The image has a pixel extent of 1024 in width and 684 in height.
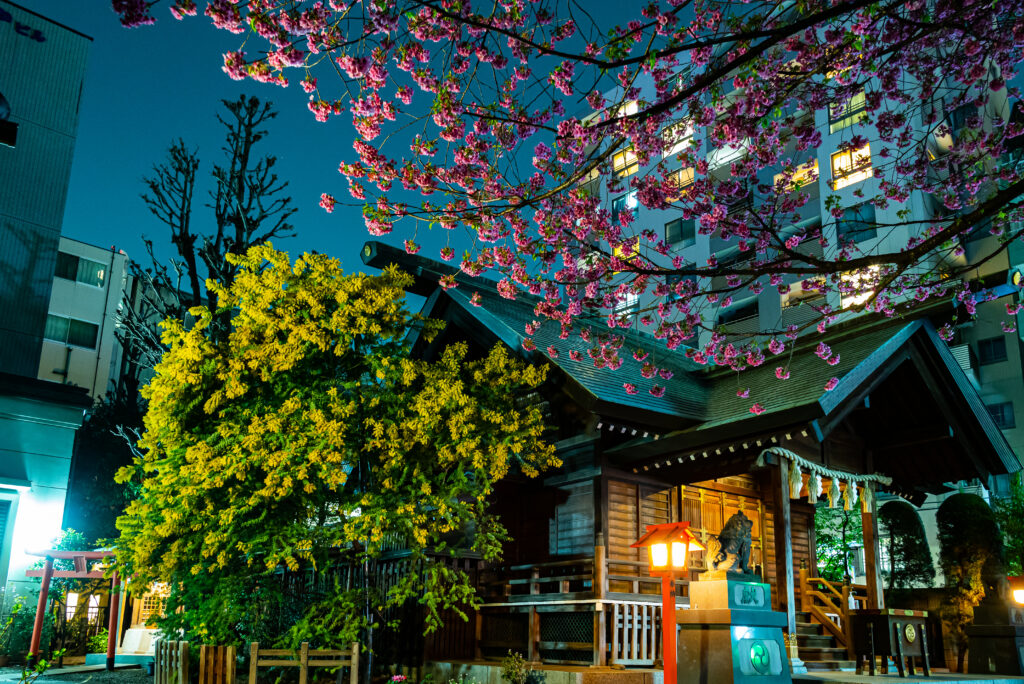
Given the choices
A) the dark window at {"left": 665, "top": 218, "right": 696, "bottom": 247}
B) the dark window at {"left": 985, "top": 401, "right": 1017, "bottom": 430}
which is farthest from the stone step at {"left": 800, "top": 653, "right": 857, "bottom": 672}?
the dark window at {"left": 665, "top": 218, "right": 696, "bottom": 247}

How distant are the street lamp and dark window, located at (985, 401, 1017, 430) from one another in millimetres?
30949

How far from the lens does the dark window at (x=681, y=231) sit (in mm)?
44391

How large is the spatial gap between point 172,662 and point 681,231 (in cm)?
3777

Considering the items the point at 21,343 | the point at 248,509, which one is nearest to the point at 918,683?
the point at 248,509

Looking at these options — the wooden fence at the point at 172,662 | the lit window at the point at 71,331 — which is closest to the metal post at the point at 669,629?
the wooden fence at the point at 172,662

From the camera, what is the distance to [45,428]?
2166 cm

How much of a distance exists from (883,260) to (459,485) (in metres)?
7.70

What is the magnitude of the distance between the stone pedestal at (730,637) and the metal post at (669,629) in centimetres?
64

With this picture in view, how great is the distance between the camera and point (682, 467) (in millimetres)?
16391

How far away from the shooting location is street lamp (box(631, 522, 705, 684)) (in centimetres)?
974

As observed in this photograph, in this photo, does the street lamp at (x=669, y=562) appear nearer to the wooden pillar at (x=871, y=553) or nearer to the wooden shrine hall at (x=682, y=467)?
the wooden shrine hall at (x=682, y=467)

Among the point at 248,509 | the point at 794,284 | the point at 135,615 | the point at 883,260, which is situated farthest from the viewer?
the point at 794,284

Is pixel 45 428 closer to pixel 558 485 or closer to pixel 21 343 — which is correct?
pixel 21 343

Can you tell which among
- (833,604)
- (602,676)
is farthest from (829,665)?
(602,676)
